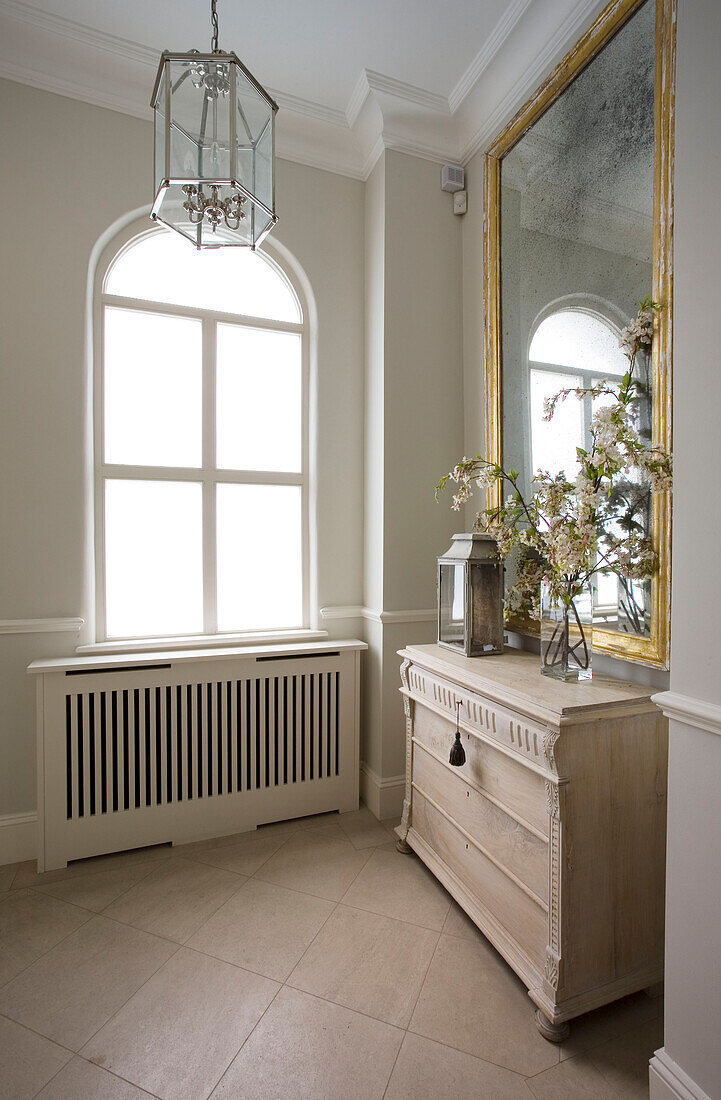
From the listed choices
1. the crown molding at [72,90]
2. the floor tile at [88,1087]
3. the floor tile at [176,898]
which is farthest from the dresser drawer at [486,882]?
the crown molding at [72,90]

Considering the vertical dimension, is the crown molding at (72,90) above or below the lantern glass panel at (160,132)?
above

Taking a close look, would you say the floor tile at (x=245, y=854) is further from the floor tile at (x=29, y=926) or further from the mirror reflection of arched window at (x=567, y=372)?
the mirror reflection of arched window at (x=567, y=372)

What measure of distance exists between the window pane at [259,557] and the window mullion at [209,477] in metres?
0.04

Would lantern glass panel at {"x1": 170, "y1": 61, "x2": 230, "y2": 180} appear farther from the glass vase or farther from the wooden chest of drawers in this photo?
the wooden chest of drawers

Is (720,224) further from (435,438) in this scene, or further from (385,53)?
(385,53)

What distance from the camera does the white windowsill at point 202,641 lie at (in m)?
2.48

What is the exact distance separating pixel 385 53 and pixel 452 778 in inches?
115

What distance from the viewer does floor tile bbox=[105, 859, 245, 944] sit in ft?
6.41

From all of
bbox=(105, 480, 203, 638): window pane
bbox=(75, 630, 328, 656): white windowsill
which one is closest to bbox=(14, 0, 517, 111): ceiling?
bbox=(105, 480, 203, 638): window pane

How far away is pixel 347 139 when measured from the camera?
9.25 ft

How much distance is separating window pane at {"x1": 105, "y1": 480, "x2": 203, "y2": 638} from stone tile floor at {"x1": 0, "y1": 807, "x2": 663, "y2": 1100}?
3.34 feet

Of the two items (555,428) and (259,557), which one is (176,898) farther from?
(555,428)

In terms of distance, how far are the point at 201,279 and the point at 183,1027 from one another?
2845 millimetres

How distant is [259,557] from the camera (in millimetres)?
2848
